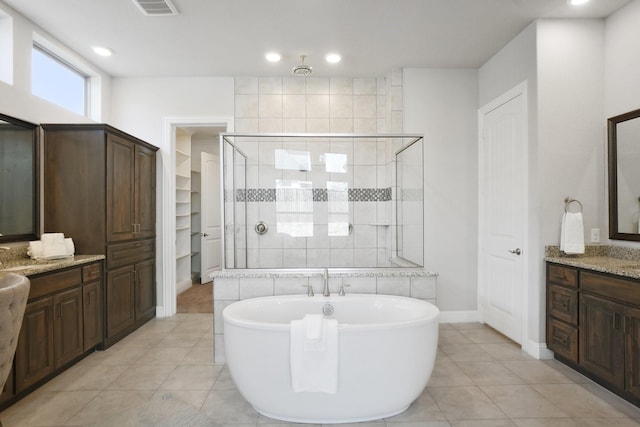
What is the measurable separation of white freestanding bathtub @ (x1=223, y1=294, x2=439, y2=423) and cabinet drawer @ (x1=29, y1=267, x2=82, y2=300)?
4.34ft

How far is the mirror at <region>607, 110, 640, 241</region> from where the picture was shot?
271cm

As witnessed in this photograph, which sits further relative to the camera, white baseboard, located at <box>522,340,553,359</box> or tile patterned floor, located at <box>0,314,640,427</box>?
white baseboard, located at <box>522,340,553,359</box>

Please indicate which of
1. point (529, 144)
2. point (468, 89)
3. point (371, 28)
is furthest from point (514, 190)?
point (371, 28)

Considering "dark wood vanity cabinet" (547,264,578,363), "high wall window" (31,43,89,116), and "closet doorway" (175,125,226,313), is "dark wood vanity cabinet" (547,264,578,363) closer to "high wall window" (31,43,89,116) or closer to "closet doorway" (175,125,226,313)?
"closet doorway" (175,125,226,313)

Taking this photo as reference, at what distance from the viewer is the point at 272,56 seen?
3.71 m

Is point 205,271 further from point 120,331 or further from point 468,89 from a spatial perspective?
point 468,89

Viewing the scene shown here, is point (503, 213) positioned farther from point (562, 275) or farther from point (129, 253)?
point (129, 253)

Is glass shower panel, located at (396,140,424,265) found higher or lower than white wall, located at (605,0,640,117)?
lower

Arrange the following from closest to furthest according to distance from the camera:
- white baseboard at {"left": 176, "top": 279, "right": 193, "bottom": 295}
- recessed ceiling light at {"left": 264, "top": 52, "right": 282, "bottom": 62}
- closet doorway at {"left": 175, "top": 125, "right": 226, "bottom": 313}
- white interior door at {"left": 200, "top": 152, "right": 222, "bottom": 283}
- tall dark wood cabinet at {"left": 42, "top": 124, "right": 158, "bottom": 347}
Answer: tall dark wood cabinet at {"left": 42, "top": 124, "right": 158, "bottom": 347} < recessed ceiling light at {"left": 264, "top": 52, "right": 282, "bottom": 62} < white baseboard at {"left": 176, "top": 279, "right": 193, "bottom": 295} < closet doorway at {"left": 175, "top": 125, "right": 226, "bottom": 313} < white interior door at {"left": 200, "top": 152, "right": 222, "bottom": 283}

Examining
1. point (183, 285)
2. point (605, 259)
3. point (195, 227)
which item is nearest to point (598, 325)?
point (605, 259)

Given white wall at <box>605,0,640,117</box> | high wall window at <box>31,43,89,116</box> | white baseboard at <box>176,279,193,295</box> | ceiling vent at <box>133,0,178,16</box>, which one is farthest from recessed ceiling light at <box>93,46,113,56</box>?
white wall at <box>605,0,640,117</box>

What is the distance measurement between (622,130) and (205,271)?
5.46 meters

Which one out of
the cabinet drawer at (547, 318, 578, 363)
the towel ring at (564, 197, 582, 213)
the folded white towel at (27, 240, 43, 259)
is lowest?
the cabinet drawer at (547, 318, 578, 363)

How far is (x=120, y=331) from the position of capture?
11.2 ft
